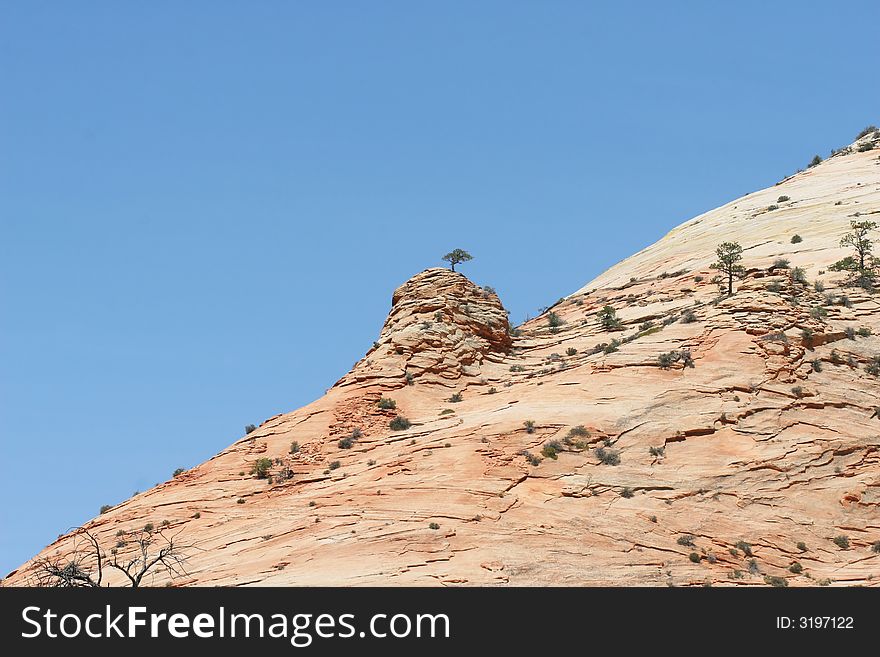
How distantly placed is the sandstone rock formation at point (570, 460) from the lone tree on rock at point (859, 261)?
3.02 ft

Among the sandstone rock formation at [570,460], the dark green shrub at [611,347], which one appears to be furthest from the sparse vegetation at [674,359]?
the dark green shrub at [611,347]

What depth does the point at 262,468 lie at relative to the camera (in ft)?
114

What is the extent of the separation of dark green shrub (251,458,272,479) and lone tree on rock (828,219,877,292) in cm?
2361

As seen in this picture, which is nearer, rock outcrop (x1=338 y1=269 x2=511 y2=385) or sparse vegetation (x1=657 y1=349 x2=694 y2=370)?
sparse vegetation (x1=657 y1=349 x2=694 y2=370)

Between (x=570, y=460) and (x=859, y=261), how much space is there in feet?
66.0

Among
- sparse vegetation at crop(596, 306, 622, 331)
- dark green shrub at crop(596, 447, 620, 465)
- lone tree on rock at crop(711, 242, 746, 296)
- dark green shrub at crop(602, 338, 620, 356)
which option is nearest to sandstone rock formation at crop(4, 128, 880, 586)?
dark green shrub at crop(596, 447, 620, 465)

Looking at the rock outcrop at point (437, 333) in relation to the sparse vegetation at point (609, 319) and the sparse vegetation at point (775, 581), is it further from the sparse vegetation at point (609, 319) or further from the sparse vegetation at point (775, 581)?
the sparse vegetation at point (775, 581)

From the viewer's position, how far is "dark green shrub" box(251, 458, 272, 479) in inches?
1366

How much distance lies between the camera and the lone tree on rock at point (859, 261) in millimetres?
43250

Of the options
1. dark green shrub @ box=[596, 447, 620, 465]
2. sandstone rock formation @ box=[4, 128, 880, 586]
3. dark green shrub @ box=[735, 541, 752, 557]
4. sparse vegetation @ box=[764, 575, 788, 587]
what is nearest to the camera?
sparse vegetation @ box=[764, 575, 788, 587]

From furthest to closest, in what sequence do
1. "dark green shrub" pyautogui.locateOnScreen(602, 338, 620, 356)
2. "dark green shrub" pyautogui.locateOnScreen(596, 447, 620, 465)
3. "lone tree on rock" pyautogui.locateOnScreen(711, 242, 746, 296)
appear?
1. "lone tree on rock" pyautogui.locateOnScreen(711, 242, 746, 296)
2. "dark green shrub" pyautogui.locateOnScreen(602, 338, 620, 356)
3. "dark green shrub" pyautogui.locateOnScreen(596, 447, 620, 465)

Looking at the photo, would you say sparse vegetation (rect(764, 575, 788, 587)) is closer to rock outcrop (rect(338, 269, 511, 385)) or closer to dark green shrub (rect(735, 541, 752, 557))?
dark green shrub (rect(735, 541, 752, 557))

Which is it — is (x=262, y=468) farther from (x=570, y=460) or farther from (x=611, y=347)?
(x=611, y=347)

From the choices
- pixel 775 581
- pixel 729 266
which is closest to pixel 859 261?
pixel 729 266
